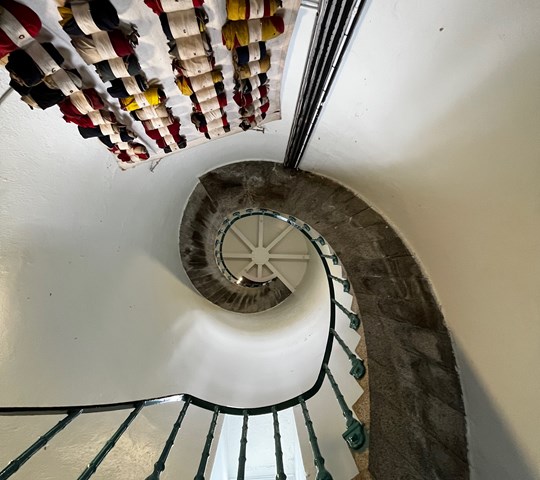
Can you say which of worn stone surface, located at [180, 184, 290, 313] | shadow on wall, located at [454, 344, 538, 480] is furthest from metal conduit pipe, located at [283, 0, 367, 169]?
worn stone surface, located at [180, 184, 290, 313]

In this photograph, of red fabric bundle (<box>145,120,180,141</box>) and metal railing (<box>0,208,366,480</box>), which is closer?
metal railing (<box>0,208,366,480</box>)

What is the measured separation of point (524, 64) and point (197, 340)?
343 centimetres

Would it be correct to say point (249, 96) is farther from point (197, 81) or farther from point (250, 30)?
point (250, 30)

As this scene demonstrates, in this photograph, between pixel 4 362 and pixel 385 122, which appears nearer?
pixel 4 362

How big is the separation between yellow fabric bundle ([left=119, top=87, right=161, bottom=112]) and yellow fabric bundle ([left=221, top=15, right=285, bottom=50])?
0.53 m

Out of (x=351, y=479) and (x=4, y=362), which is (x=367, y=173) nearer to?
(x=351, y=479)

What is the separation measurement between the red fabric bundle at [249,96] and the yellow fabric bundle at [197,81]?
0.73 ft

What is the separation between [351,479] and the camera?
1.61 metres

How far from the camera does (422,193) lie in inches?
70.3

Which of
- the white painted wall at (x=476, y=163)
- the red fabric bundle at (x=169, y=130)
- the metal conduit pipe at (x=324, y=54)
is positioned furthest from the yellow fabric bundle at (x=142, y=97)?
the white painted wall at (x=476, y=163)

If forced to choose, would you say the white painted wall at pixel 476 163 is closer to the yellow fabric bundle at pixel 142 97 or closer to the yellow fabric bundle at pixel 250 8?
the yellow fabric bundle at pixel 250 8

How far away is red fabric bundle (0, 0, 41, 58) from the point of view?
110 centimetres

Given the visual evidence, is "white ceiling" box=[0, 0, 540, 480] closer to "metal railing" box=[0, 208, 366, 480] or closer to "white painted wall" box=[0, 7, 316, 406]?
"white painted wall" box=[0, 7, 316, 406]

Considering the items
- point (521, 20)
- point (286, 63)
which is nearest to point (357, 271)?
point (286, 63)
